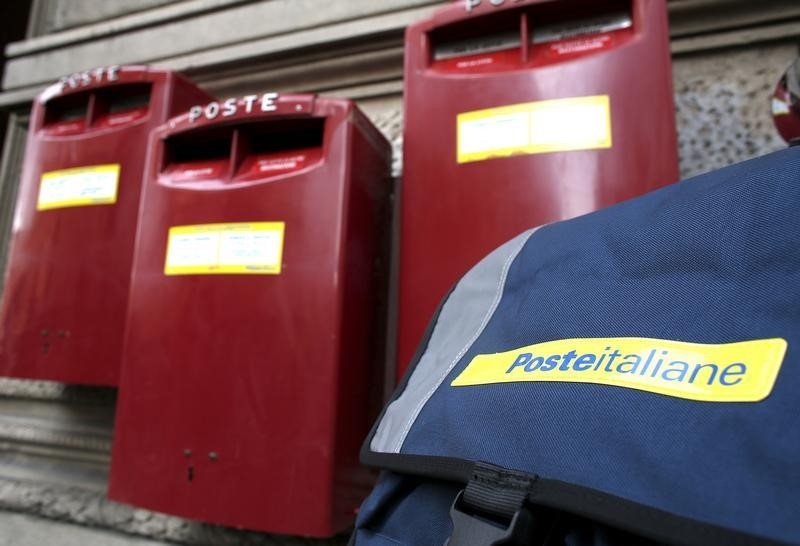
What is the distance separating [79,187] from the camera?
0.88m

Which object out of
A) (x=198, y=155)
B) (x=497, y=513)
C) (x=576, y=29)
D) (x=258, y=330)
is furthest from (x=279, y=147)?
(x=497, y=513)

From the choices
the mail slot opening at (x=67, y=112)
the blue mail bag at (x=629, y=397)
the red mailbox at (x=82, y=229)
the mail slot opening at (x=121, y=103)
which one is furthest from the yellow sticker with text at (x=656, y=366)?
the mail slot opening at (x=67, y=112)

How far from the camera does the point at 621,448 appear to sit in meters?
0.28

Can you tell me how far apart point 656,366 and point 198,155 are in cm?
77

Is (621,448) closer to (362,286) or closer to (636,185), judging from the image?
(636,185)

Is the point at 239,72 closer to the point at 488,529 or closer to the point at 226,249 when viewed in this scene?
the point at 226,249

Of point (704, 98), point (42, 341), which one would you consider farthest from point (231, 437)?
point (704, 98)

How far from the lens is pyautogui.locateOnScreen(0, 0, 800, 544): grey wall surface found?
2.64 ft

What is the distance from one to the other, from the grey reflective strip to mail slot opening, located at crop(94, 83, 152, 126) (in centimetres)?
71

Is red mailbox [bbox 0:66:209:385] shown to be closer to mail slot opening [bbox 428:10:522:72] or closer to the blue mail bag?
mail slot opening [bbox 428:10:522:72]

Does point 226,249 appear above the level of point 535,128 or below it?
below

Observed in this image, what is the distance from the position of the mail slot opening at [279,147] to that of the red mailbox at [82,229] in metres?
0.21

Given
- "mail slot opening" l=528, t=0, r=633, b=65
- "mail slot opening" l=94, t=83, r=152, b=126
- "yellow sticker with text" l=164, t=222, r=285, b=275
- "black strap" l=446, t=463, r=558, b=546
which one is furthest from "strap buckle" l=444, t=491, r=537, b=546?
"mail slot opening" l=94, t=83, r=152, b=126

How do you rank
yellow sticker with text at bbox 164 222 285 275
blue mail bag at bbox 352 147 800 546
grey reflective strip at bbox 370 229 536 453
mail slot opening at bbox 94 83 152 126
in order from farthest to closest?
mail slot opening at bbox 94 83 152 126, yellow sticker with text at bbox 164 222 285 275, grey reflective strip at bbox 370 229 536 453, blue mail bag at bbox 352 147 800 546
